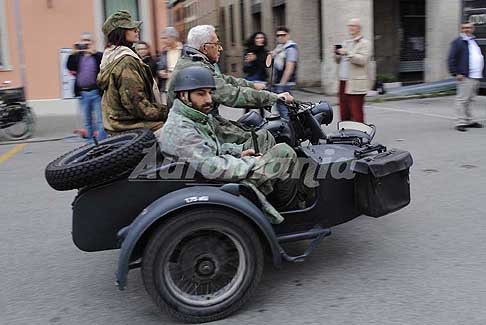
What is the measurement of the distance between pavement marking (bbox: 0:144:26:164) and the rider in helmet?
20.3 feet

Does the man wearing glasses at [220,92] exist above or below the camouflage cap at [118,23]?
below

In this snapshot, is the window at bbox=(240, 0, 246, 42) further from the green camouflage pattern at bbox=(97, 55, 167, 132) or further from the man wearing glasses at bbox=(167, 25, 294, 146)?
the man wearing glasses at bbox=(167, 25, 294, 146)

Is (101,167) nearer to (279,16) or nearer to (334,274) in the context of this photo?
(334,274)

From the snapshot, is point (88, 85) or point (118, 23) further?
point (88, 85)

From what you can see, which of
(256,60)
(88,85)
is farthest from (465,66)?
(88,85)

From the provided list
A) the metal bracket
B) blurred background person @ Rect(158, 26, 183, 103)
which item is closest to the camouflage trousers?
the metal bracket

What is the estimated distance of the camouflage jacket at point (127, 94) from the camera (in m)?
4.53

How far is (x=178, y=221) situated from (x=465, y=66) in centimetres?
752

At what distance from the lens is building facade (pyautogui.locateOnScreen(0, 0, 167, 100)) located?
13484mm

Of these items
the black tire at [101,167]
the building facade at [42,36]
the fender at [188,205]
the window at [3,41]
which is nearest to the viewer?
the fender at [188,205]

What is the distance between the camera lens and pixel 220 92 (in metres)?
4.21

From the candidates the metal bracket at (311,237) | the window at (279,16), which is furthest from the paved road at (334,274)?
the window at (279,16)

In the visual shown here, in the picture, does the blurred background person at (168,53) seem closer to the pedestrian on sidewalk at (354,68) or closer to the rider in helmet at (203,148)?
the pedestrian on sidewalk at (354,68)

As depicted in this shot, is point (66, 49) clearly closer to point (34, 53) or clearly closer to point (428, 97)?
point (34, 53)
